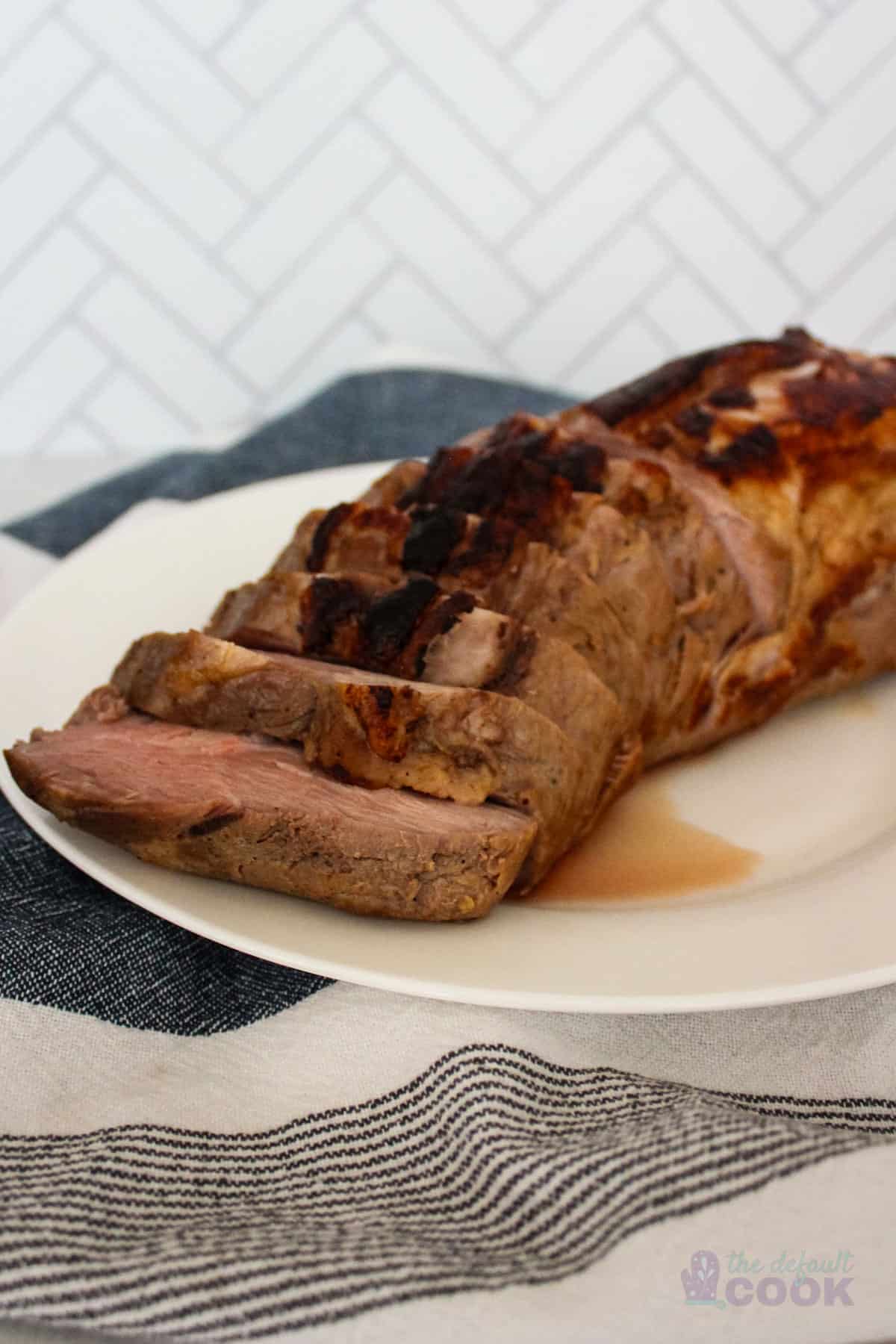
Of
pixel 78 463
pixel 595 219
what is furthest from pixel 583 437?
pixel 78 463

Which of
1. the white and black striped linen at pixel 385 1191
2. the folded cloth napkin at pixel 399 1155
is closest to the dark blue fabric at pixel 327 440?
the folded cloth napkin at pixel 399 1155

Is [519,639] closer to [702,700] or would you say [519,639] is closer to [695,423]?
[702,700]

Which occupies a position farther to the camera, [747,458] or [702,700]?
[747,458]

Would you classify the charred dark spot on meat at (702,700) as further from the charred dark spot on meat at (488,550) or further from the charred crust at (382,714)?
the charred crust at (382,714)

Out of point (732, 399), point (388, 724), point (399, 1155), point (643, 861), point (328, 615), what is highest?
point (328, 615)

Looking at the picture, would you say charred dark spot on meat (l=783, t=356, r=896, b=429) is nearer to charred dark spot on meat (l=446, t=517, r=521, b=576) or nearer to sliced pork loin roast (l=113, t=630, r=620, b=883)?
charred dark spot on meat (l=446, t=517, r=521, b=576)

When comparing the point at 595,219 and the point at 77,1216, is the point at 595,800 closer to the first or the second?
the point at 77,1216

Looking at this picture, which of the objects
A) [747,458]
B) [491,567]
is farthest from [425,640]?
[747,458]
